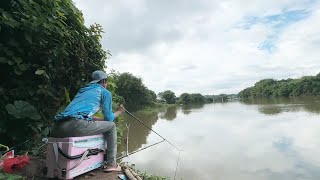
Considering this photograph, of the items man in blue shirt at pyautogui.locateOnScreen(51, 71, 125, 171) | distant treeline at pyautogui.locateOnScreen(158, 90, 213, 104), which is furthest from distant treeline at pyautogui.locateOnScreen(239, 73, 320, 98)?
man in blue shirt at pyautogui.locateOnScreen(51, 71, 125, 171)

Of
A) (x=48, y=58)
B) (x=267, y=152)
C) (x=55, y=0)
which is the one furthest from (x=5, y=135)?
(x=267, y=152)

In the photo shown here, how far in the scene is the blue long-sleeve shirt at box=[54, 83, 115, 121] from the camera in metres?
3.15

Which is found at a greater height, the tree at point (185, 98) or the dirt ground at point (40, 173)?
the tree at point (185, 98)

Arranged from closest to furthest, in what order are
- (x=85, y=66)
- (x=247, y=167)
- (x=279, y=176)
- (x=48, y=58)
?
(x=48, y=58)
(x=85, y=66)
(x=279, y=176)
(x=247, y=167)

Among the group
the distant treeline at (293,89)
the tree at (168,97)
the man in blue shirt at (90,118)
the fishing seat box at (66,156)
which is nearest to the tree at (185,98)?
the tree at (168,97)

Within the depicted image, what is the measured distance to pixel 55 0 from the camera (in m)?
3.79

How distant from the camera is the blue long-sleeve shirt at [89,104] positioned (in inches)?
124

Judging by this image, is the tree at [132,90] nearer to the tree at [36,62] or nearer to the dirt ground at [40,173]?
the tree at [36,62]

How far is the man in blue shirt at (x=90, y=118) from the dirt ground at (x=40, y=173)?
0.30ft

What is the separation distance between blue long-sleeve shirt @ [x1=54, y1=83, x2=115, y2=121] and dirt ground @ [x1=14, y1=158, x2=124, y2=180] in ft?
2.11

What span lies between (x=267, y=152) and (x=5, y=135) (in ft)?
29.8

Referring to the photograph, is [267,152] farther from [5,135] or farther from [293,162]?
[5,135]

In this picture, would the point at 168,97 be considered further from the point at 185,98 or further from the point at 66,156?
the point at 66,156

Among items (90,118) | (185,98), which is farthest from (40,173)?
(185,98)
